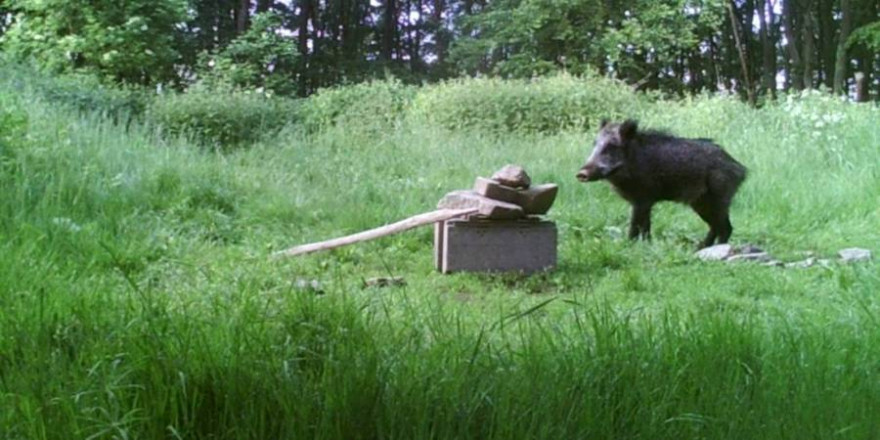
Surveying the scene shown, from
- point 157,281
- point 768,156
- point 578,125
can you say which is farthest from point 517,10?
point 157,281

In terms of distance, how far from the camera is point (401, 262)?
3566 millimetres

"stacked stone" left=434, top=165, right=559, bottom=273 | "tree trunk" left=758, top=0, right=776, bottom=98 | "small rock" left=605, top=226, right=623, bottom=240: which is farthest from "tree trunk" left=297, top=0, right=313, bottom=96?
"stacked stone" left=434, top=165, right=559, bottom=273

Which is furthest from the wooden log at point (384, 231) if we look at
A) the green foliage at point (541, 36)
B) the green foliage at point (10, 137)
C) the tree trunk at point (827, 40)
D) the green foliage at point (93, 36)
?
the tree trunk at point (827, 40)

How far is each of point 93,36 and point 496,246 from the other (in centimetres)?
707

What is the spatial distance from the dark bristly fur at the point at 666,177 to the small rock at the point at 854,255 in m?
0.57

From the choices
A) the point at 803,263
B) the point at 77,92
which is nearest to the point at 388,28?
the point at 77,92

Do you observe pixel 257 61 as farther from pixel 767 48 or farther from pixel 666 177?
pixel 767 48

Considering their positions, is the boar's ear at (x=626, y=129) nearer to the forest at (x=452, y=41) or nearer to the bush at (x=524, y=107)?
the bush at (x=524, y=107)

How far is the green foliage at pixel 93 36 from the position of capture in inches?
355

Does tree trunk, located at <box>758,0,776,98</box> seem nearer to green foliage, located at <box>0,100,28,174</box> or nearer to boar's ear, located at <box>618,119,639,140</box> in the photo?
boar's ear, located at <box>618,119,639,140</box>

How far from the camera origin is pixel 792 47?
15438 mm

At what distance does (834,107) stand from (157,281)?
19.9 feet

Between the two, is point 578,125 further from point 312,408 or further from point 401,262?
point 312,408

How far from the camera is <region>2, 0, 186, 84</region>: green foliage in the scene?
9023 mm
